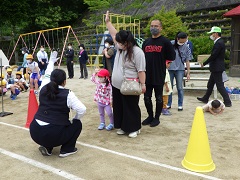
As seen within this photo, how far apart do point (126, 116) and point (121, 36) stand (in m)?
1.28

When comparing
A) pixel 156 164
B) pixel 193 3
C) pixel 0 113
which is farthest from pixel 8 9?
pixel 156 164

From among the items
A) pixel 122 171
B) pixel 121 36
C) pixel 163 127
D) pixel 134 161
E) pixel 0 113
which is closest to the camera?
pixel 122 171

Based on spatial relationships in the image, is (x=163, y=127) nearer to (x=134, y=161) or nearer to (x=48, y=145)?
(x=134, y=161)

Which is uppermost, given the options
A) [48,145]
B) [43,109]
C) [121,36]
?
[121,36]

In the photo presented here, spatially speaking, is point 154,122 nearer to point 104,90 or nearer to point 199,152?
point 104,90

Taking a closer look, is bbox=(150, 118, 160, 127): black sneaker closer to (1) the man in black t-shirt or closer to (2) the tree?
(1) the man in black t-shirt

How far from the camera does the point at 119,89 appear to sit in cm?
422

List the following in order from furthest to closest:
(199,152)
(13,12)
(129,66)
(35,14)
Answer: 1. (35,14)
2. (13,12)
3. (129,66)
4. (199,152)

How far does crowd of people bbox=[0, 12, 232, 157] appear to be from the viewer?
131 inches

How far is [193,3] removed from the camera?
58.3 ft

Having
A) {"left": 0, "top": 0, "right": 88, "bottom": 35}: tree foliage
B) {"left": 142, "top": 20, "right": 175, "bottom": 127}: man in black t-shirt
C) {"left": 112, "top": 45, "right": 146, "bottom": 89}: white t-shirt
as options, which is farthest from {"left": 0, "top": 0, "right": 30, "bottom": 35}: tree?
{"left": 112, "top": 45, "right": 146, "bottom": 89}: white t-shirt

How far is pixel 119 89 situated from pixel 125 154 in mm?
1112

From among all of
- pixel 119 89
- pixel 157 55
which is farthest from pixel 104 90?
pixel 157 55

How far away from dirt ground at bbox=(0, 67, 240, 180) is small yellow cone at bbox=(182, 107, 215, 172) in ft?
0.27
